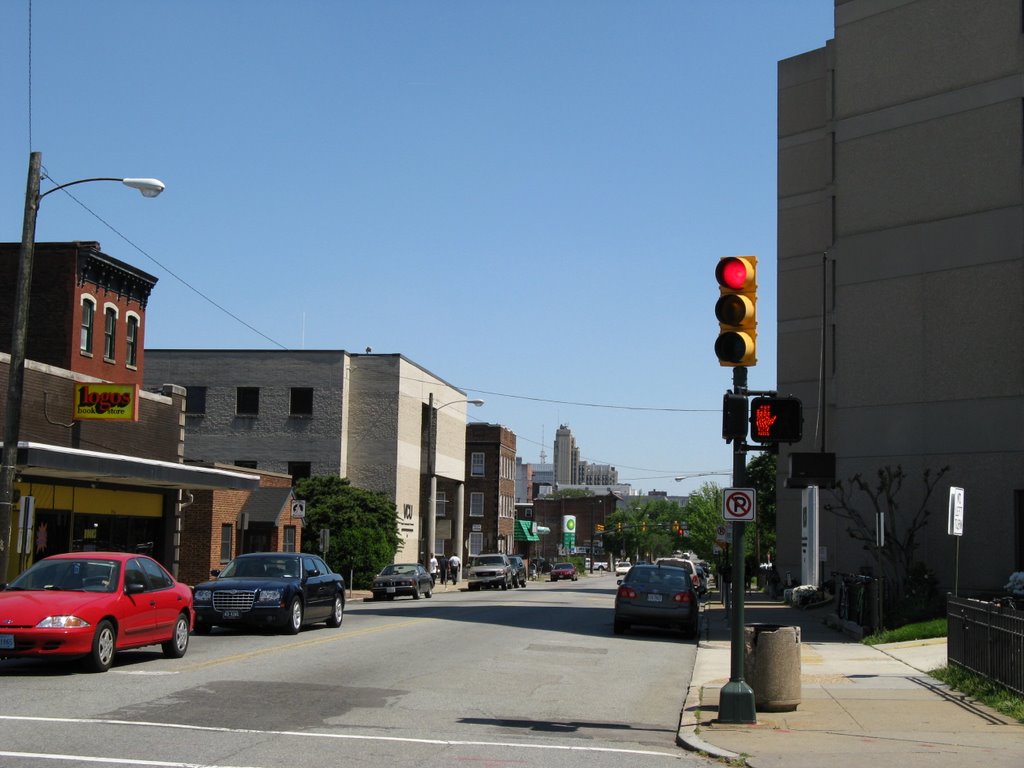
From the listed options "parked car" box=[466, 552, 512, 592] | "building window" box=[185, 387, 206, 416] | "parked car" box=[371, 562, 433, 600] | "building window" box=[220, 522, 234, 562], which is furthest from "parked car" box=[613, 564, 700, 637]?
"building window" box=[185, 387, 206, 416]

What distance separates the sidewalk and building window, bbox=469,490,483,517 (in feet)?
221

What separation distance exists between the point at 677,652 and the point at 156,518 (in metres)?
21.2

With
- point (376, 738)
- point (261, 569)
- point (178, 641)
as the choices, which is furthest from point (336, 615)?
point (376, 738)

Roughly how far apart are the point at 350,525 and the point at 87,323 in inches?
804

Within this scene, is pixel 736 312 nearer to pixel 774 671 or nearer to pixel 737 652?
pixel 737 652

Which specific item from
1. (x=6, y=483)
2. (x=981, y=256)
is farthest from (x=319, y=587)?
(x=981, y=256)

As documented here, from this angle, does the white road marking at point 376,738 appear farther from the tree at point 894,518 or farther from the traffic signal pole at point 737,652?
the tree at point 894,518

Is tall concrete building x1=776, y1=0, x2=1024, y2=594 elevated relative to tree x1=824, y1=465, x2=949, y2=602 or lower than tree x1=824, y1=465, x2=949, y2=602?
elevated

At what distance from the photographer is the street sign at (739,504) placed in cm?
1238

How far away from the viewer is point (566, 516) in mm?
152500

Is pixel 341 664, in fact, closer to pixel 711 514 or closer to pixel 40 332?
pixel 40 332

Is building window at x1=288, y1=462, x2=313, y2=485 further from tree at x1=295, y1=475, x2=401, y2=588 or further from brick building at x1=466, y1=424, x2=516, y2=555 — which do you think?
brick building at x1=466, y1=424, x2=516, y2=555

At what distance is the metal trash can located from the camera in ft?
42.5

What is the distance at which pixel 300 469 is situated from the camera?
6134 centimetres
